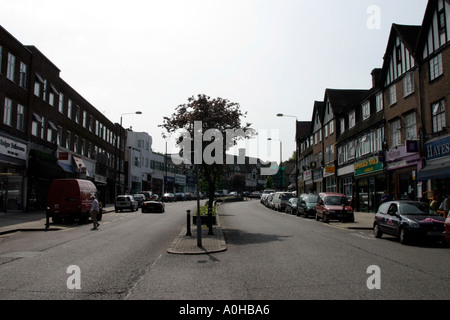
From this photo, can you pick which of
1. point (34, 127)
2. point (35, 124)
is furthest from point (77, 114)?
point (34, 127)

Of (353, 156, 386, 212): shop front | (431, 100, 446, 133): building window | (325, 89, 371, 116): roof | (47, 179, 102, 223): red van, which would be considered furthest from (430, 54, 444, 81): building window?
(47, 179, 102, 223): red van

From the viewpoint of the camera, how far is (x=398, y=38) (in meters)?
27.0

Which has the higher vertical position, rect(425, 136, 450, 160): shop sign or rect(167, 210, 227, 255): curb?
rect(425, 136, 450, 160): shop sign

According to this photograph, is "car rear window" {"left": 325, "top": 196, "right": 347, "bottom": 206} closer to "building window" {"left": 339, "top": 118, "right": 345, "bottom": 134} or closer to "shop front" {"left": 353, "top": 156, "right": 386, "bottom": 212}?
"shop front" {"left": 353, "top": 156, "right": 386, "bottom": 212}

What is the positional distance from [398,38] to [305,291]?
2507cm

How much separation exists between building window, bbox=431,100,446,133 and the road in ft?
35.1

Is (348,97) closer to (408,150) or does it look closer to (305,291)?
(408,150)

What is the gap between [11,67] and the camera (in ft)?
86.2

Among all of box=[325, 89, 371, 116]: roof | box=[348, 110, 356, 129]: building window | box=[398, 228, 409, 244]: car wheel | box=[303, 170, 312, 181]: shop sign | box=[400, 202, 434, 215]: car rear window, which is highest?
box=[325, 89, 371, 116]: roof

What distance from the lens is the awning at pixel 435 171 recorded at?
1967 cm

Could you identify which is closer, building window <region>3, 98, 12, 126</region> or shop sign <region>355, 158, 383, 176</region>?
building window <region>3, 98, 12, 126</region>

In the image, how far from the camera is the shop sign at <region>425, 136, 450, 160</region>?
20450mm
